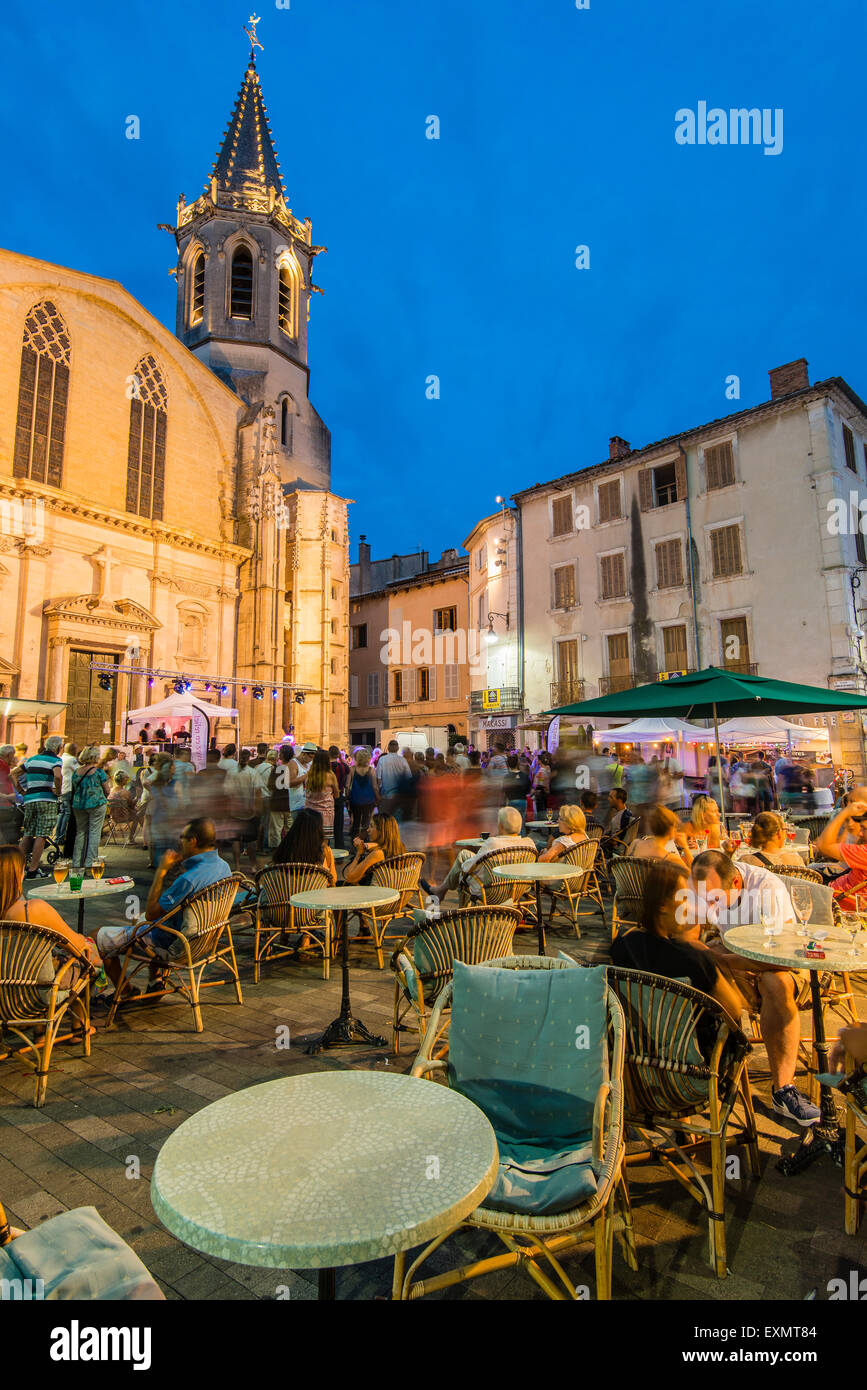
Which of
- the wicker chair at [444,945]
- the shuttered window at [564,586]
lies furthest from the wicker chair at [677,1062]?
the shuttered window at [564,586]

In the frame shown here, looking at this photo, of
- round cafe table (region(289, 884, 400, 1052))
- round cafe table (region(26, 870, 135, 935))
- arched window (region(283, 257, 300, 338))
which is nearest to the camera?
round cafe table (region(289, 884, 400, 1052))

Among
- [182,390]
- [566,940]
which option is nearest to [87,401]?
[182,390]

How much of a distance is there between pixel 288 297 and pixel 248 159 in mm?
6427

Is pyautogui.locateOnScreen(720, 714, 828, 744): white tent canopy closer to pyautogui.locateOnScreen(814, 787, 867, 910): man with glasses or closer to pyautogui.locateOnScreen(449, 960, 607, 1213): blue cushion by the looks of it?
pyautogui.locateOnScreen(814, 787, 867, 910): man with glasses

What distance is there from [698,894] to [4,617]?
69.0ft

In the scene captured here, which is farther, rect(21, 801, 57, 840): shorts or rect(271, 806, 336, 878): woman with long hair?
rect(21, 801, 57, 840): shorts

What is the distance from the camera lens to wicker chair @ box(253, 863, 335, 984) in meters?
5.48

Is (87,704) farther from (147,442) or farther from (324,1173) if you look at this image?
(324,1173)

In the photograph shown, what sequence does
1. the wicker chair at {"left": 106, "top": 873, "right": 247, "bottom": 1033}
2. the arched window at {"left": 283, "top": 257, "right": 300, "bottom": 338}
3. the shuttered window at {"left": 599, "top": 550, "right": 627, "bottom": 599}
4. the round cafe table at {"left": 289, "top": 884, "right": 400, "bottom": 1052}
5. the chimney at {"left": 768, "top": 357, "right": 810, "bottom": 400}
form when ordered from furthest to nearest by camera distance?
the arched window at {"left": 283, "top": 257, "right": 300, "bottom": 338}, the shuttered window at {"left": 599, "top": 550, "right": 627, "bottom": 599}, the chimney at {"left": 768, "top": 357, "right": 810, "bottom": 400}, the wicker chair at {"left": 106, "top": 873, "right": 247, "bottom": 1033}, the round cafe table at {"left": 289, "top": 884, "right": 400, "bottom": 1052}

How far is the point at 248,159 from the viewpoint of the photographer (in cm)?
3158

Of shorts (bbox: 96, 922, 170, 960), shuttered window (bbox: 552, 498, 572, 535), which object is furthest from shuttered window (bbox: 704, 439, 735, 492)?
shorts (bbox: 96, 922, 170, 960)

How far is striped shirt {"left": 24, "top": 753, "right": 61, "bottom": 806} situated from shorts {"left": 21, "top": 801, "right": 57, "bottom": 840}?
0.07 metres

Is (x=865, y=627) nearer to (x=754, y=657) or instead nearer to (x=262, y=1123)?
(x=754, y=657)
